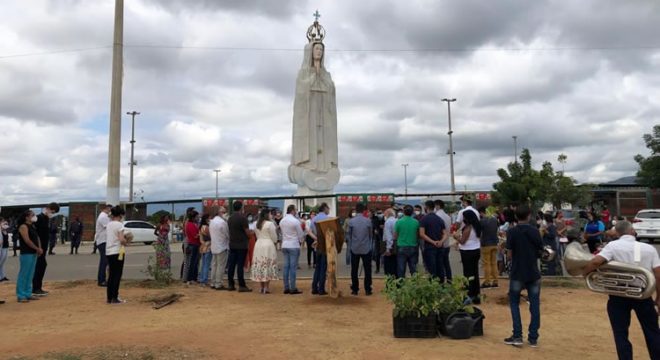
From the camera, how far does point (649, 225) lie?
22.2 meters

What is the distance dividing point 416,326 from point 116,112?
957cm

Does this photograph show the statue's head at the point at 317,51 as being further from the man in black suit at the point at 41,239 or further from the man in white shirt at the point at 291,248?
the man in black suit at the point at 41,239

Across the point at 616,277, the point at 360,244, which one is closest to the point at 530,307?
the point at 616,277

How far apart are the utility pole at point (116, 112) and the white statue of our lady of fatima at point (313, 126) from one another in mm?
18423

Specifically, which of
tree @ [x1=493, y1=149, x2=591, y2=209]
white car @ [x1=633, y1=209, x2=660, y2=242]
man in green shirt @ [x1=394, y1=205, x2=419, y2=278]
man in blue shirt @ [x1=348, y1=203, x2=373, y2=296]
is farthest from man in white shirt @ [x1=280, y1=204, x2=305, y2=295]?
tree @ [x1=493, y1=149, x2=591, y2=209]

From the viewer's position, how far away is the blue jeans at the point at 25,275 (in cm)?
944

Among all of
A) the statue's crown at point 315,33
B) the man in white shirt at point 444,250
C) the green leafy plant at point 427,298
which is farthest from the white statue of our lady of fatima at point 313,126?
the green leafy plant at point 427,298

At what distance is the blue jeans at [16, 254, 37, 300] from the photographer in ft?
31.0

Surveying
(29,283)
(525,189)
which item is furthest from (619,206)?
(29,283)

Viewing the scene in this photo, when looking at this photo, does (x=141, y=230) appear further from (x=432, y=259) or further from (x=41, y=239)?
(x=432, y=259)

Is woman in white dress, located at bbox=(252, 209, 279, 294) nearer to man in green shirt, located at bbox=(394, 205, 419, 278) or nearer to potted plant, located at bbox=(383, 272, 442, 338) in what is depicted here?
man in green shirt, located at bbox=(394, 205, 419, 278)

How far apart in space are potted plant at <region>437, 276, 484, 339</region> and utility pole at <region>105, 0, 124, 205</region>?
8.91 m

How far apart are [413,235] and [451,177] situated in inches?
1237

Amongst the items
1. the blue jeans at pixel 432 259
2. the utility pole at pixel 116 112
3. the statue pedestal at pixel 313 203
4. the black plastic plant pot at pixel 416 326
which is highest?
the utility pole at pixel 116 112
